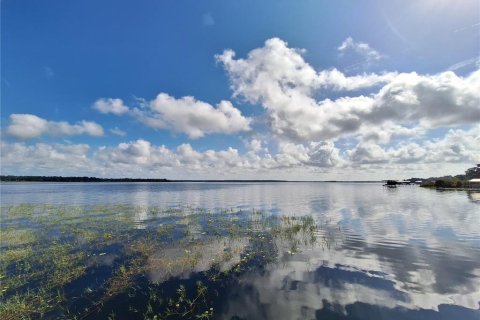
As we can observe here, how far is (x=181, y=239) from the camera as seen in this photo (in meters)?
27.5

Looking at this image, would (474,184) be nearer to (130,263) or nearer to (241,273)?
(241,273)

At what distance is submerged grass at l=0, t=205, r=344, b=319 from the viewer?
43.6 ft

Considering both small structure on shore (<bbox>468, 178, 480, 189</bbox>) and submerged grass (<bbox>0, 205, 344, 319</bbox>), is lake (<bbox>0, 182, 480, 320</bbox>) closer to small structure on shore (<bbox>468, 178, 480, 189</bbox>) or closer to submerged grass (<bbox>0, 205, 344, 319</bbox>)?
submerged grass (<bbox>0, 205, 344, 319</bbox>)

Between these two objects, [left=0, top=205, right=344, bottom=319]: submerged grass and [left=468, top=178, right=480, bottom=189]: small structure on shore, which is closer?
[left=0, top=205, right=344, bottom=319]: submerged grass

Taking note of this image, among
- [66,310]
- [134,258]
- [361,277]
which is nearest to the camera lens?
[66,310]

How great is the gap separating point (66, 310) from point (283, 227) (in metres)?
25.6

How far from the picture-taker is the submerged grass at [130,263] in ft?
43.6

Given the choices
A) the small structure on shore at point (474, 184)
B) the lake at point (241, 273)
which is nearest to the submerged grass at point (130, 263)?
the lake at point (241, 273)

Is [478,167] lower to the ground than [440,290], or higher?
higher

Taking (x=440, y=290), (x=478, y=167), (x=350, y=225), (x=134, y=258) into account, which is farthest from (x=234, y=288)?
(x=478, y=167)

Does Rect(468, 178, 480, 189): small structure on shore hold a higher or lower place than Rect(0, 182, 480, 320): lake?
higher

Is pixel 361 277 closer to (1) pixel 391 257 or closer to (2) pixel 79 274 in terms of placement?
(1) pixel 391 257

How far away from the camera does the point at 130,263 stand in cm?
1972

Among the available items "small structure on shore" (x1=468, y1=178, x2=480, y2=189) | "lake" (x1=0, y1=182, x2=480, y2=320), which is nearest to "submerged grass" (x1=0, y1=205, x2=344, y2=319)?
"lake" (x1=0, y1=182, x2=480, y2=320)
